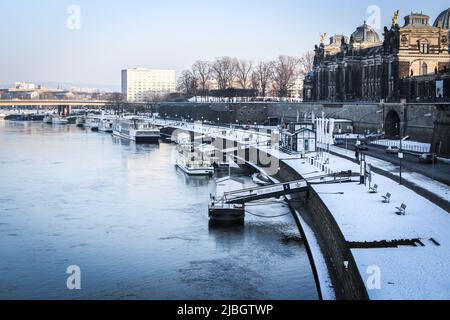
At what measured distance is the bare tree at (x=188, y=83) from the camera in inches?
5019

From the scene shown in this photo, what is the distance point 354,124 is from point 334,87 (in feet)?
49.6

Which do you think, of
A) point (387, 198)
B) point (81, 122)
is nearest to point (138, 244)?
point (387, 198)

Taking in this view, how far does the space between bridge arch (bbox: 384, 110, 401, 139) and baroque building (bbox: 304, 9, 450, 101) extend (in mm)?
2634

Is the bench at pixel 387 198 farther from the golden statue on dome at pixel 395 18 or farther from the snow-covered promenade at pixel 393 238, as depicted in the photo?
the golden statue on dome at pixel 395 18

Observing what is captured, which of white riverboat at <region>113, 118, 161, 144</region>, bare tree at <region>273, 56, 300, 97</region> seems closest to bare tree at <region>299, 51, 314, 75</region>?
bare tree at <region>273, 56, 300, 97</region>

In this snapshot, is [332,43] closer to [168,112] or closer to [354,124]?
[354,124]

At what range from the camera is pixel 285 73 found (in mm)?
109438

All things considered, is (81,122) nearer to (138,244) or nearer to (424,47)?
(424,47)

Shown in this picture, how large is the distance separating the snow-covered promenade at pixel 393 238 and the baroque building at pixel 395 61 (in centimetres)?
2666

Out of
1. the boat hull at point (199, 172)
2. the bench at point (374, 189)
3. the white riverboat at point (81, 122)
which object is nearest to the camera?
the bench at point (374, 189)

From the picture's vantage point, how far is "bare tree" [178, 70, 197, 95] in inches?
5019

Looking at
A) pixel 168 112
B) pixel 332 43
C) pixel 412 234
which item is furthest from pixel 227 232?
pixel 168 112

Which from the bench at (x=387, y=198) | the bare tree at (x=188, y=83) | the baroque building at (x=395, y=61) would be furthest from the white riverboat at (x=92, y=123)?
the bench at (x=387, y=198)
